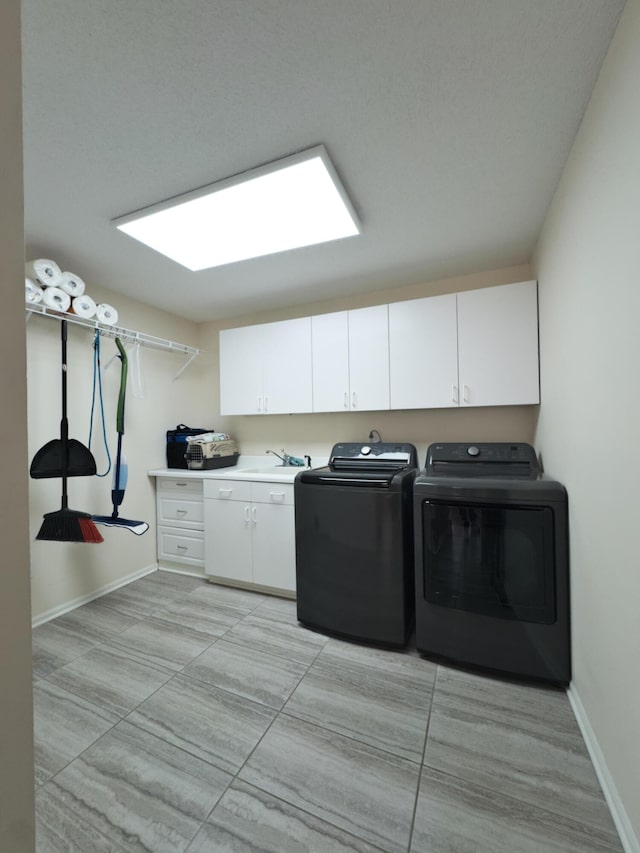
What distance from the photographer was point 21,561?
61cm

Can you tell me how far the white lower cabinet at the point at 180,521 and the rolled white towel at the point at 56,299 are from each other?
1.51 m

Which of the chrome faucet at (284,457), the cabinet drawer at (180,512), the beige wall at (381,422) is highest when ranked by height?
the beige wall at (381,422)

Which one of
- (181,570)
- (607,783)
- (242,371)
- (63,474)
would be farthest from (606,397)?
(181,570)

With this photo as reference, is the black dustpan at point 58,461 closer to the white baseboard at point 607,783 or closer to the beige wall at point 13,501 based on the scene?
the beige wall at point 13,501

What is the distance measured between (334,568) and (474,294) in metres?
2.00

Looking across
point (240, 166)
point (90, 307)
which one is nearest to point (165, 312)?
point (90, 307)

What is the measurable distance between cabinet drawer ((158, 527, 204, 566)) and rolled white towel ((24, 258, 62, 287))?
2052mm

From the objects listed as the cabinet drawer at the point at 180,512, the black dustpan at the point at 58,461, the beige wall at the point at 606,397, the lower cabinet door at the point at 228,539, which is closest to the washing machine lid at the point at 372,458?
the lower cabinet door at the point at 228,539

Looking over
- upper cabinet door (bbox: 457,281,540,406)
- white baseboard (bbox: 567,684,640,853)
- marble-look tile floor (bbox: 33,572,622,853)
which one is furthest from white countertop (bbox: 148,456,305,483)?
white baseboard (bbox: 567,684,640,853)

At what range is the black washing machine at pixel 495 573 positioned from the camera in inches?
65.1

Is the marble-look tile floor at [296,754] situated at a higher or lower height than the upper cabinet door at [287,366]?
lower

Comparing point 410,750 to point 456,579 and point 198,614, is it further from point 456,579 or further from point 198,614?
point 198,614

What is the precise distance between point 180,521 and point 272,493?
1038 millimetres

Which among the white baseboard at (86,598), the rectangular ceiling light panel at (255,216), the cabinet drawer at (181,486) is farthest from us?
the cabinet drawer at (181,486)
